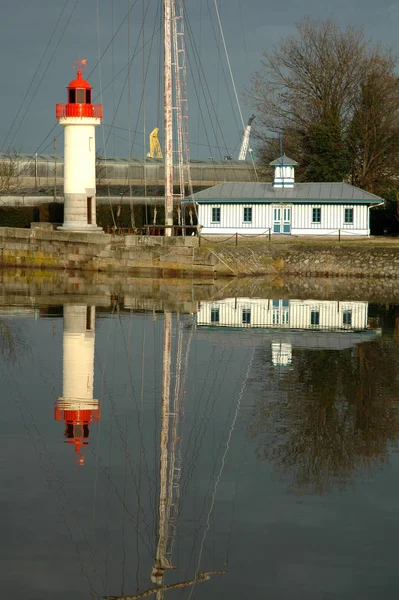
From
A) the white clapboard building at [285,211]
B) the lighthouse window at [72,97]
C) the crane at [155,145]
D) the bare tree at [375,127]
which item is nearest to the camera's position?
the lighthouse window at [72,97]

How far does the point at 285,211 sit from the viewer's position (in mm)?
48938

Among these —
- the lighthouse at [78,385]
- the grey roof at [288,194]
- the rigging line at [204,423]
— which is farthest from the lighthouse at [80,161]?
the rigging line at [204,423]

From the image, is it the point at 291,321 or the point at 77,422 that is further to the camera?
the point at 291,321

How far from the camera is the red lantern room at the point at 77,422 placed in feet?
40.0

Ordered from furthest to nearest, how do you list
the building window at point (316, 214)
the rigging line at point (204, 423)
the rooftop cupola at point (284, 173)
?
1. the rooftop cupola at point (284, 173)
2. the building window at point (316, 214)
3. the rigging line at point (204, 423)

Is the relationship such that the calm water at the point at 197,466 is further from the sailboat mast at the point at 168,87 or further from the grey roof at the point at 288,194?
the grey roof at the point at 288,194

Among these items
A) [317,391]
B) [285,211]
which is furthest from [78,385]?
[285,211]

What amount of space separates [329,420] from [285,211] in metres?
35.9

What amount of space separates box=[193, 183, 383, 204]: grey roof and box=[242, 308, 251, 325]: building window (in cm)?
2076

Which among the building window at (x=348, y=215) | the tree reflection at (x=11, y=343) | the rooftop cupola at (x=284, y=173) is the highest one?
the rooftop cupola at (x=284, y=173)

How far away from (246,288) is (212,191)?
1401 centimetres

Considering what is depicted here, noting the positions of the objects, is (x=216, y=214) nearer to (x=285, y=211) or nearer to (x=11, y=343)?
(x=285, y=211)

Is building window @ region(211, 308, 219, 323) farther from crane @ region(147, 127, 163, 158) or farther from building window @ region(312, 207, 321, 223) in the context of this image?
crane @ region(147, 127, 163, 158)

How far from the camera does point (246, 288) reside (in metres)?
36.4
